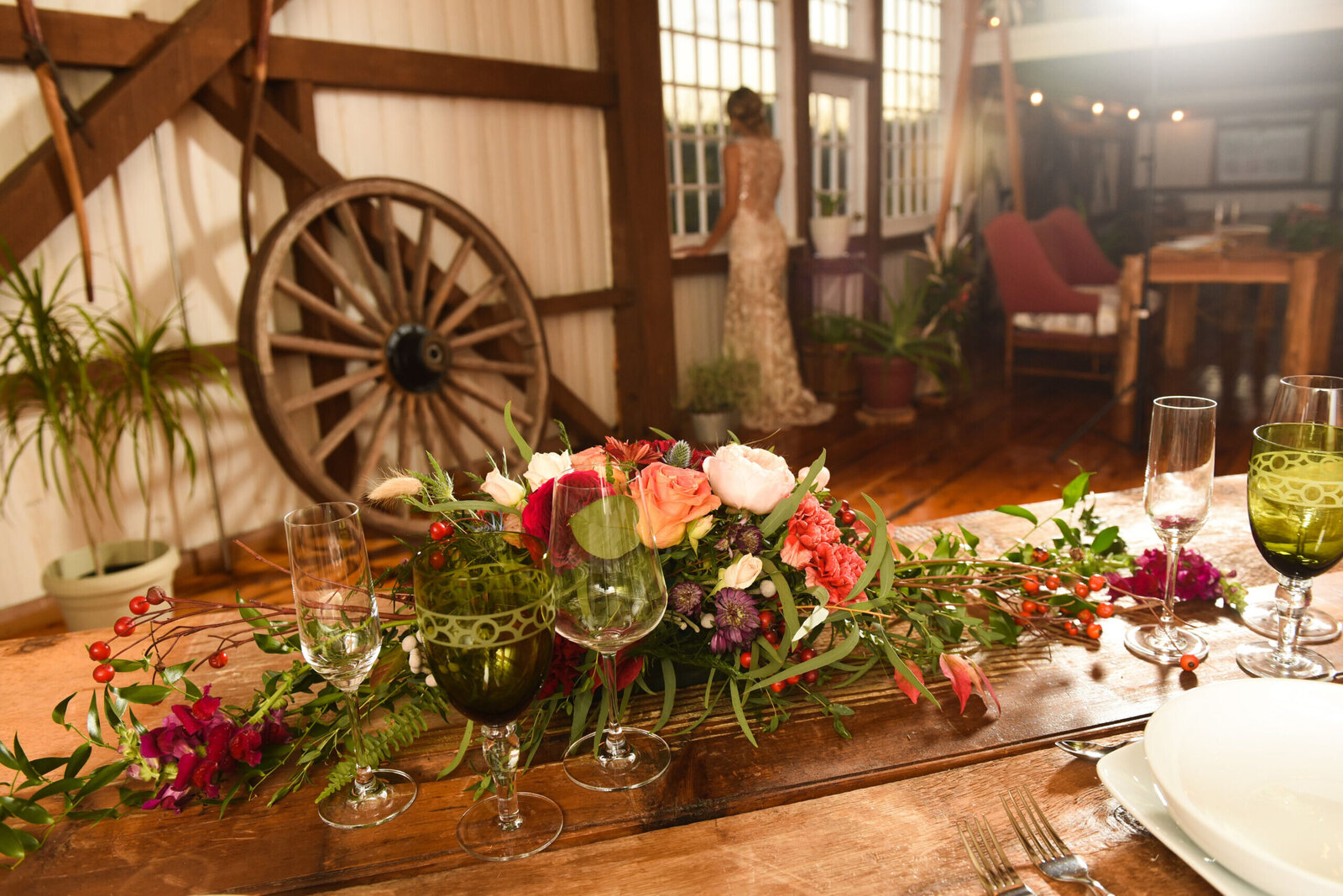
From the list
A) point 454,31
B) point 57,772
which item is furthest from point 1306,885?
point 454,31

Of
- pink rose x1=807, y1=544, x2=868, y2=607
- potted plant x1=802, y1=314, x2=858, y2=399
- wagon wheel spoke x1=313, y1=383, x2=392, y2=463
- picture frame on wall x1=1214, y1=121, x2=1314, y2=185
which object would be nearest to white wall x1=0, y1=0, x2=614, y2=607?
wagon wheel spoke x1=313, y1=383, x2=392, y2=463

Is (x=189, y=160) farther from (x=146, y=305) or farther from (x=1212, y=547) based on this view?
(x=1212, y=547)

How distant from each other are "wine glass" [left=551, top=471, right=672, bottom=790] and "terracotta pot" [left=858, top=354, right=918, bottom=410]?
13.6 feet

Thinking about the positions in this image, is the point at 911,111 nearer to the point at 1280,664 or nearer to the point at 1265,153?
the point at 1265,153

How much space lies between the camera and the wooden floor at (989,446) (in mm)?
3203

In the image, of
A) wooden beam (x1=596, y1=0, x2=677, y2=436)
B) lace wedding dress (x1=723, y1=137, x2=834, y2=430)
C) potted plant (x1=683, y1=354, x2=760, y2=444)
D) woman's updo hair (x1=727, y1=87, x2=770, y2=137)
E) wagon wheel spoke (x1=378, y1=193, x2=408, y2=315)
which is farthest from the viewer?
lace wedding dress (x1=723, y1=137, x2=834, y2=430)

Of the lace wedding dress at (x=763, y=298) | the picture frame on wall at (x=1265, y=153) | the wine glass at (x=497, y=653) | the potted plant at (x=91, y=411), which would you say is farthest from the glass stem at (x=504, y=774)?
the picture frame on wall at (x=1265, y=153)

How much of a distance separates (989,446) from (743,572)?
3652 mm

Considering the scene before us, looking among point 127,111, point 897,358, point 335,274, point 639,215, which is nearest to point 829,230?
point 897,358

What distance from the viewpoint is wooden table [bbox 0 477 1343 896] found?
2.14 ft

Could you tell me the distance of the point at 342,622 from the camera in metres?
0.73

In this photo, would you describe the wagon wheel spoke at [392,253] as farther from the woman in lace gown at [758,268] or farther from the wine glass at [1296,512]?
the wine glass at [1296,512]

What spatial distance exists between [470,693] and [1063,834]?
45 cm

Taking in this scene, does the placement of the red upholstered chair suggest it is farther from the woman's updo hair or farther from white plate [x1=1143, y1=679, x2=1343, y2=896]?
white plate [x1=1143, y1=679, x2=1343, y2=896]
